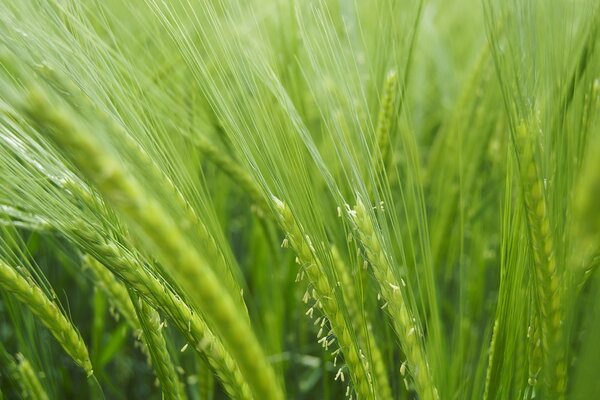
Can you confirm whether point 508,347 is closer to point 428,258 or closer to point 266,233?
point 428,258

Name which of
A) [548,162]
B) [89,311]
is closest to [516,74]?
[548,162]

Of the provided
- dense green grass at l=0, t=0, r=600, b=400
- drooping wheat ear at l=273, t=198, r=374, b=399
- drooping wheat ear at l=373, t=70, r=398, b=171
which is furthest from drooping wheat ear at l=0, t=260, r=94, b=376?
drooping wheat ear at l=373, t=70, r=398, b=171

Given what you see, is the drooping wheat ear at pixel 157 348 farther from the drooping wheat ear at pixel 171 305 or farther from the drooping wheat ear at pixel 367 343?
the drooping wheat ear at pixel 367 343

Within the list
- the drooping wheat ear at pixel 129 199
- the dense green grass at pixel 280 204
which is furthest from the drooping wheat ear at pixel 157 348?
the drooping wheat ear at pixel 129 199

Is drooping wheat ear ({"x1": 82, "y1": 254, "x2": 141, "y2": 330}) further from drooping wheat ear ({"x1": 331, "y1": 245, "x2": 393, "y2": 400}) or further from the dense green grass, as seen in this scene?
drooping wheat ear ({"x1": 331, "y1": 245, "x2": 393, "y2": 400})

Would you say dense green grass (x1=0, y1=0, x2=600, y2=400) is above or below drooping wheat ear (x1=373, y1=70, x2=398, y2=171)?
below

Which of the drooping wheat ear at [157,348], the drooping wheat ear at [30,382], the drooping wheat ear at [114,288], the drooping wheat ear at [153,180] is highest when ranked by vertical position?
the drooping wheat ear at [153,180]
